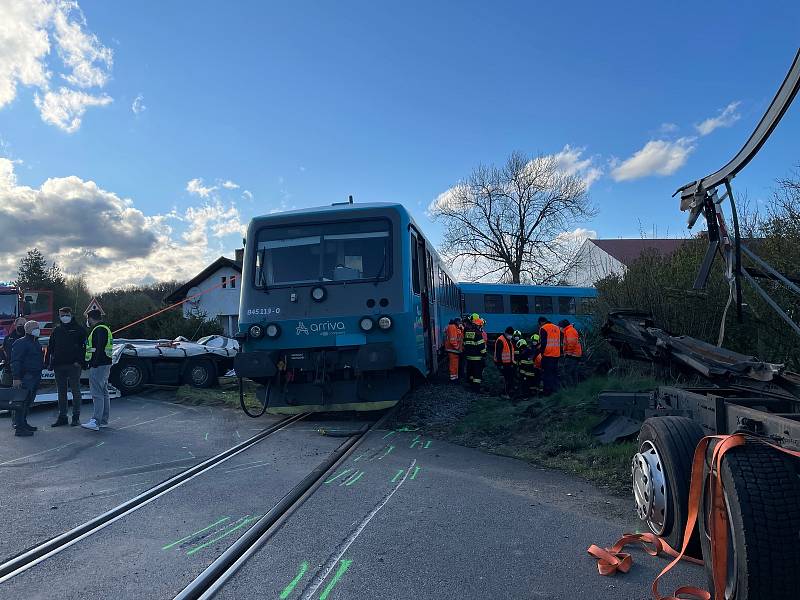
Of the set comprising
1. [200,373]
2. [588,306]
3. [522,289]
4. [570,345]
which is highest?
[522,289]

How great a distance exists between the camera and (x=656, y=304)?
39.2ft

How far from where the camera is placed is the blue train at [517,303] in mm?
25484

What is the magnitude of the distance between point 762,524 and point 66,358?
934 centimetres

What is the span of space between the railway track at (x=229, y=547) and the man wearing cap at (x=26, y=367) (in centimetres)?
356

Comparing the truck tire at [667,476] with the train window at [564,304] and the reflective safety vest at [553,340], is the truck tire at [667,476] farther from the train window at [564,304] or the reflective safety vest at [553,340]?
the train window at [564,304]

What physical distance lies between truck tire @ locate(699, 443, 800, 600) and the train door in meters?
6.43

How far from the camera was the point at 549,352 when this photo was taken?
1159cm

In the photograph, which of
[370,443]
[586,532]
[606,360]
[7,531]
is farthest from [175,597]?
[606,360]

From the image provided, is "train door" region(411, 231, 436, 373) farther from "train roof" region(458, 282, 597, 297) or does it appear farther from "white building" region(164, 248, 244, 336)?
"white building" region(164, 248, 244, 336)

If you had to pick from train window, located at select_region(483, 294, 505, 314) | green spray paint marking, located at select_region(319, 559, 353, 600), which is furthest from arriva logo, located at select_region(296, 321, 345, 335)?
train window, located at select_region(483, 294, 505, 314)

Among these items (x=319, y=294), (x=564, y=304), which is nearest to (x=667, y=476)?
(x=319, y=294)

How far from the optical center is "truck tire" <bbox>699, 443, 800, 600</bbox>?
267 cm

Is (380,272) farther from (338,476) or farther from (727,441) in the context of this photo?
(727,441)

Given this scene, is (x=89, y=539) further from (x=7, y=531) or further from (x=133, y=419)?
(x=133, y=419)
